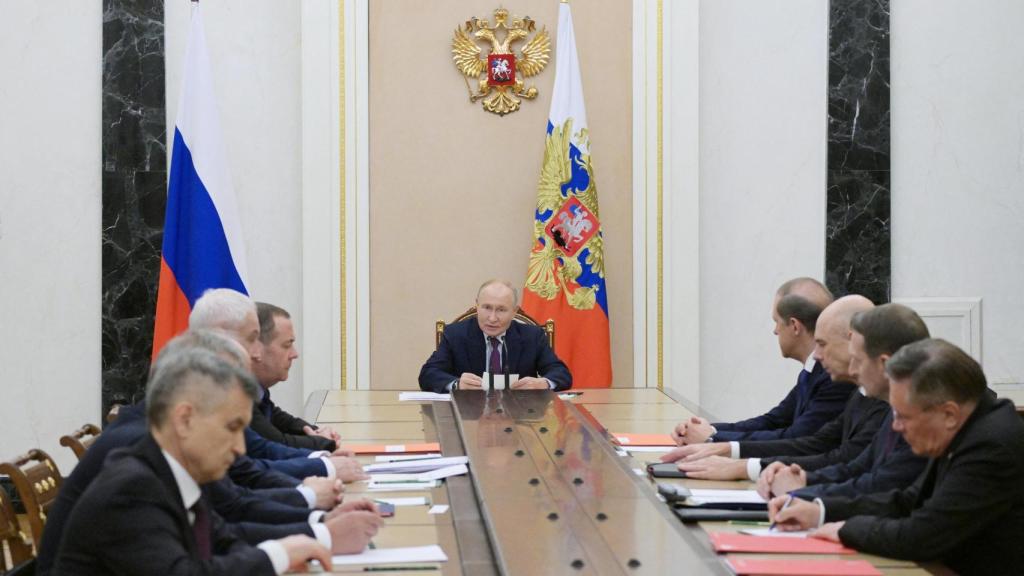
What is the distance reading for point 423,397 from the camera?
6.11 m

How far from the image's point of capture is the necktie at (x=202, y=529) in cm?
269

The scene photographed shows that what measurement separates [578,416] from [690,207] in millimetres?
2926

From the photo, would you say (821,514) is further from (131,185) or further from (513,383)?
(131,185)

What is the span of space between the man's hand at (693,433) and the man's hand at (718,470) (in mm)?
617

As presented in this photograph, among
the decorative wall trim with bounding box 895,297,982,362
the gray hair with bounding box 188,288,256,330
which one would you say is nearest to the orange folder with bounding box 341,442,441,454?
the gray hair with bounding box 188,288,256,330

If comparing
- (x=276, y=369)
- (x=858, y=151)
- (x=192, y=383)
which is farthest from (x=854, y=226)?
(x=192, y=383)

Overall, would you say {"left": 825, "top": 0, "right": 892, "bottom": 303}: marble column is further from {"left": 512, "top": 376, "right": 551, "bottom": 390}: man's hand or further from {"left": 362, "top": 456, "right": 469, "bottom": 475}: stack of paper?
{"left": 362, "top": 456, "right": 469, "bottom": 475}: stack of paper

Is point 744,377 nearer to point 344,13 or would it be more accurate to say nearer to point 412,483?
point 344,13

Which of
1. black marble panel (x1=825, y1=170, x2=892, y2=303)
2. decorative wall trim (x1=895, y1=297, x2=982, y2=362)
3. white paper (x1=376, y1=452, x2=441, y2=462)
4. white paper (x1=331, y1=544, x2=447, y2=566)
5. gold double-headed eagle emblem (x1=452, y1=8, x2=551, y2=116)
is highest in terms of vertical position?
gold double-headed eagle emblem (x1=452, y1=8, x2=551, y2=116)

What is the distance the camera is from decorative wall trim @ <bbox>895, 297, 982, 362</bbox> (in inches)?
314

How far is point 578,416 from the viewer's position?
5289 mm

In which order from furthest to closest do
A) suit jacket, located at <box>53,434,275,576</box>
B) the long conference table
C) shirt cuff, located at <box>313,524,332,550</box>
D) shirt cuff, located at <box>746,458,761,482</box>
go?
shirt cuff, located at <box>746,458,761,482</box> → shirt cuff, located at <box>313,524,332,550</box> → the long conference table → suit jacket, located at <box>53,434,275,576</box>

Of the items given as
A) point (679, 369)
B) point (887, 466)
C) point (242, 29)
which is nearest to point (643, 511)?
point (887, 466)

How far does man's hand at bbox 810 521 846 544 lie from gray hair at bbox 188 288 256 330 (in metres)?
1.92
